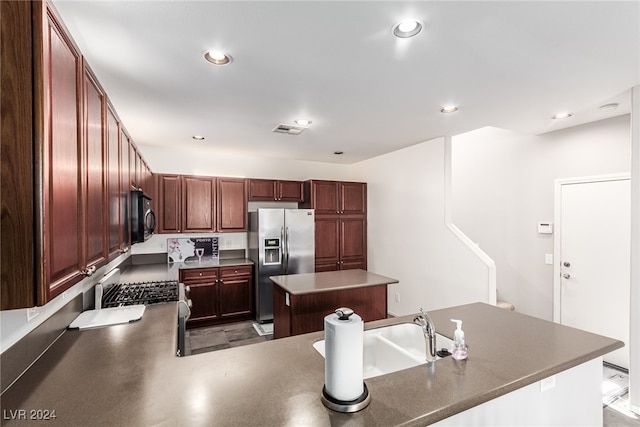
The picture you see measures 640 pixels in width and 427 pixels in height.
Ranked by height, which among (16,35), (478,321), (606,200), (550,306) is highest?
(16,35)

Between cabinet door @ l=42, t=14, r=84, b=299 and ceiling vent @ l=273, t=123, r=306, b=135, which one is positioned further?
ceiling vent @ l=273, t=123, r=306, b=135

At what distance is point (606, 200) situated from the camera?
3242 mm

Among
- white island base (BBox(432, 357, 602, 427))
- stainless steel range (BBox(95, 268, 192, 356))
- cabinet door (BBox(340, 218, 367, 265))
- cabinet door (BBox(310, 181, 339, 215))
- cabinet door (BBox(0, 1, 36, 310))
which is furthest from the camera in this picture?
cabinet door (BBox(340, 218, 367, 265))

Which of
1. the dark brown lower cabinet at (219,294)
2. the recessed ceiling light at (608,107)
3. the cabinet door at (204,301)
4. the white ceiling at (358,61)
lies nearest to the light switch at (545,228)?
the white ceiling at (358,61)

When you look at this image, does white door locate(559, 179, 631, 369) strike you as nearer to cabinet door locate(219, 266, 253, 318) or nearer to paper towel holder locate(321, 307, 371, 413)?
paper towel holder locate(321, 307, 371, 413)

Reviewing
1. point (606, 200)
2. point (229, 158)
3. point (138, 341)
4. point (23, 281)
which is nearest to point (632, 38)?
point (606, 200)

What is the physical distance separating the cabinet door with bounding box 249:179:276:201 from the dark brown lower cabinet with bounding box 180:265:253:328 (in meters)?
1.13

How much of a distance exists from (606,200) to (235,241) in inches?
192

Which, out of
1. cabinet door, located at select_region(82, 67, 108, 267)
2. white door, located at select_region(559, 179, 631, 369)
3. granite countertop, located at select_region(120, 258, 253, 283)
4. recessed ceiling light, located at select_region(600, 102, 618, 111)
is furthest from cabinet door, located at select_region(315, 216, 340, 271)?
cabinet door, located at select_region(82, 67, 108, 267)

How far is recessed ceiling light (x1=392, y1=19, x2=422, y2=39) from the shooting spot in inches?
61.3

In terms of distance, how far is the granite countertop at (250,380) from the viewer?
3.27 ft

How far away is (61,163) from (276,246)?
3641mm

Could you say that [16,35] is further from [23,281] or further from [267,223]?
[267,223]

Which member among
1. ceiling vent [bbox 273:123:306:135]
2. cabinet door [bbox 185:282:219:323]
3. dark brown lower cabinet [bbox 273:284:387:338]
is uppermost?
ceiling vent [bbox 273:123:306:135]
